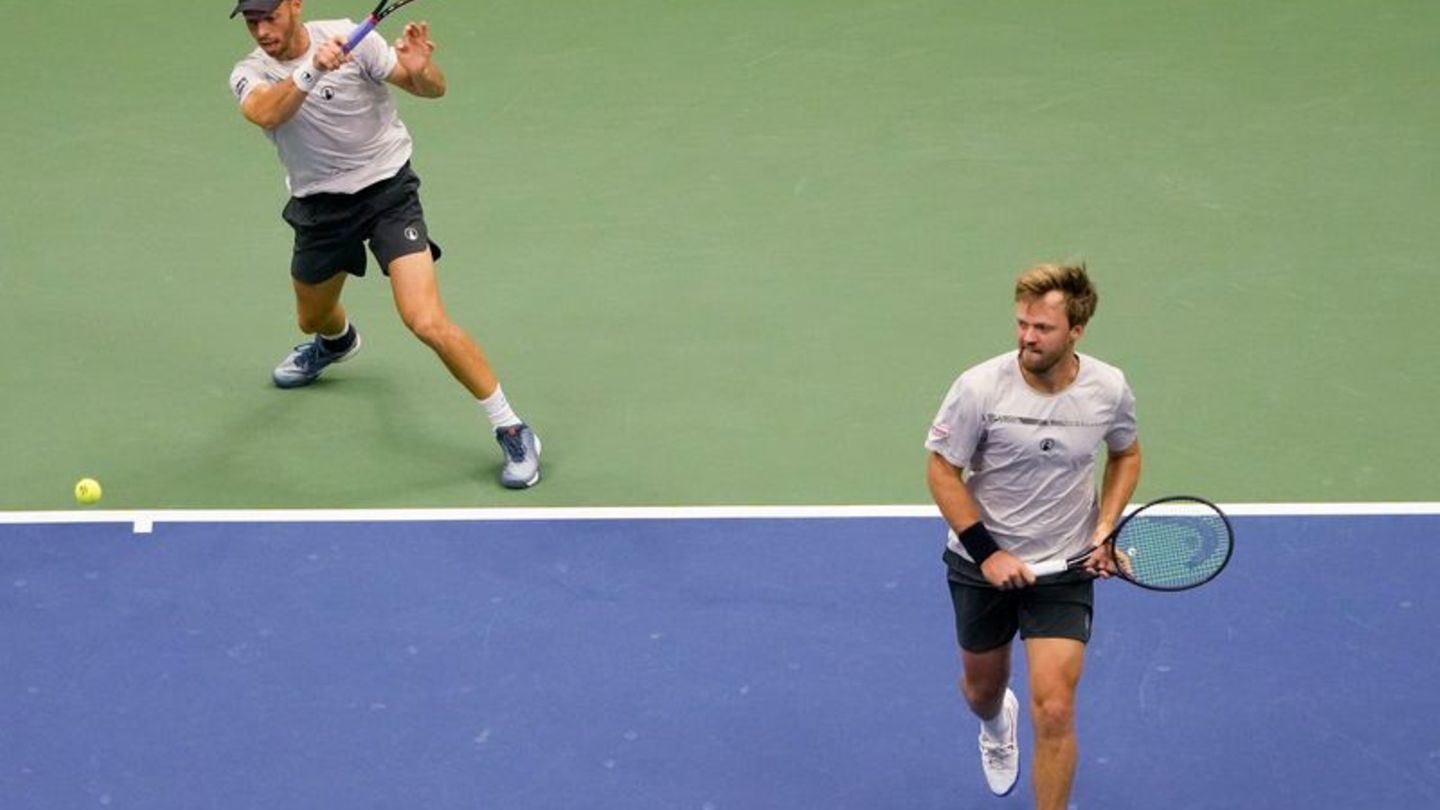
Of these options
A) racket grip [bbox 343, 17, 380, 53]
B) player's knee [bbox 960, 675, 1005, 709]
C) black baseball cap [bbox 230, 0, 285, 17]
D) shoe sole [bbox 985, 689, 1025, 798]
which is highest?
black baseball cap [bbox 230, 0, 285, 17]

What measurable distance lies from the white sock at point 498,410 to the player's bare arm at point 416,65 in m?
1.24

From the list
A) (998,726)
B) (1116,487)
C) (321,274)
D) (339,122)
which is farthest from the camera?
(321,274)

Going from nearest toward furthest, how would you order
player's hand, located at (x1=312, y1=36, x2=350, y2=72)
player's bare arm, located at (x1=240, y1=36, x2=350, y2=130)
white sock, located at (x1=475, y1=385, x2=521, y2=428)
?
player's hand, located at (x1=312, y1=36, x2=350, y2=72)
player's bare arm, located at (x1=240, y1=36, x2=350, y2=130)
white sock, located at (x1=475, y1=385, x2=521, y2=428)

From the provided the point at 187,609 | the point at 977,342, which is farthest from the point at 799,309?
the point at 187,609

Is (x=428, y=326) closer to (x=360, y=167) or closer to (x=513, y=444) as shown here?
(x=513, y=444)

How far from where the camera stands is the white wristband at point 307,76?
8570mm

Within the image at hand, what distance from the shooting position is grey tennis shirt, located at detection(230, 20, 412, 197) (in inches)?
356

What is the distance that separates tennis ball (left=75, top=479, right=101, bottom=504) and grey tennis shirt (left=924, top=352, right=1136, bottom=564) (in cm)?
392

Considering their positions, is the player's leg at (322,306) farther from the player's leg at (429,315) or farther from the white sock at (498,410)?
the white sock at (498,410)

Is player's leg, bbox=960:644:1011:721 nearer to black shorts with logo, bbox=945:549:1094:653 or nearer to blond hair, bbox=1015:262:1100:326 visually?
black shorts with logo, bbox=945:549:1094:653

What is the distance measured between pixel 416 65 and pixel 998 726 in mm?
3473

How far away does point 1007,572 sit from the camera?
6609mm

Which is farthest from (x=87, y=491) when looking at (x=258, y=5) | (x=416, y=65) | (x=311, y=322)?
(x=416, y=65)

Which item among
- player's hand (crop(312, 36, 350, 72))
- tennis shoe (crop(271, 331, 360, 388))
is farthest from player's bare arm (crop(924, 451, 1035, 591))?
tennis shoe (crop(271, 331, 360, 388))
